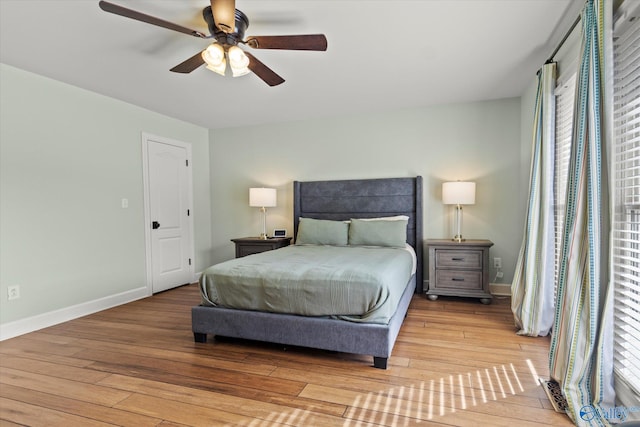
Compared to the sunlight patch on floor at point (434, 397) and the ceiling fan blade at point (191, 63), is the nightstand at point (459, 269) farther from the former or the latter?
the ceiling fan blade at point (191, 63)

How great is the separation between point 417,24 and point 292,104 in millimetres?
2034

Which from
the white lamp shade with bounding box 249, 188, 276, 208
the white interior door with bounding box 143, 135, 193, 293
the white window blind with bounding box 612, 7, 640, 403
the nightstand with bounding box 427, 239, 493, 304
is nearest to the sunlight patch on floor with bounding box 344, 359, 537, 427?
the white window blind with bounding box 612, 7, 640, 403

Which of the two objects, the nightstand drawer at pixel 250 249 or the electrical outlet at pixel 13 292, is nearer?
the electrical outlet at pixel 13 292

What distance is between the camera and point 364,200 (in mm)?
4344

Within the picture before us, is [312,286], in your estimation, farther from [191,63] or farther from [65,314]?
[65,314]

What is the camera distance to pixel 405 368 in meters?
2.20

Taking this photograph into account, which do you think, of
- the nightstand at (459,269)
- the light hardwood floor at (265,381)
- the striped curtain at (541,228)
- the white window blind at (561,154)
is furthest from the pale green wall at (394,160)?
the light hardwood floor at (265,381)

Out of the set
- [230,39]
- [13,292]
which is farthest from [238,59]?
[13,292]

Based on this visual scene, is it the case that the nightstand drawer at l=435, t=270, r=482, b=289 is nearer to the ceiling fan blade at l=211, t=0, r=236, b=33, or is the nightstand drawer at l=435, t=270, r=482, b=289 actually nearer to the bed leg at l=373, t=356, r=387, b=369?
the bed leg at l=373, t=356, r=387, b=369

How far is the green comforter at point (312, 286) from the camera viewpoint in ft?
7.29

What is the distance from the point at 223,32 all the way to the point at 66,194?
2550 mm

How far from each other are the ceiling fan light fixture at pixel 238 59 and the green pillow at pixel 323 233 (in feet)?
7.36

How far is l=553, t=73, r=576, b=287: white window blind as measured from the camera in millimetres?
2586

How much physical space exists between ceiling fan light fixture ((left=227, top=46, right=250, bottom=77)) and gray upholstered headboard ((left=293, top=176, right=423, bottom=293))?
2.43 metres
